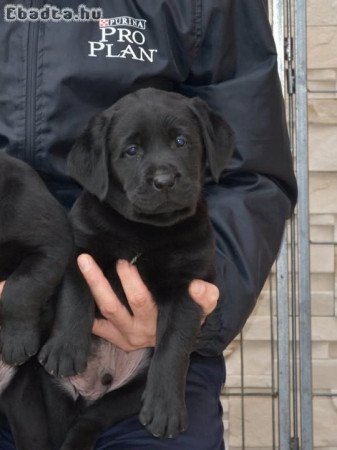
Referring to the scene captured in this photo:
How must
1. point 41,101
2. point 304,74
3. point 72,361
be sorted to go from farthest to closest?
point 304,74 → point 41,101 → point 72,361

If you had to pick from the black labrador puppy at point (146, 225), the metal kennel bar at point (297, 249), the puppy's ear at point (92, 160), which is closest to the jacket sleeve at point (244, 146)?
the black labrador puppy at point (146, 225)

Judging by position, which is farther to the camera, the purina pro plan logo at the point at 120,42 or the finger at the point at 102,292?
the purina pro plan logo at the point at 120,42

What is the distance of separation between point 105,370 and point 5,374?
0.72ft

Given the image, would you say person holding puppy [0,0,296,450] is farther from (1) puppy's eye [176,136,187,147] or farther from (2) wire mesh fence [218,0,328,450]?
(2) wire mesh fence [218,0,328,450]

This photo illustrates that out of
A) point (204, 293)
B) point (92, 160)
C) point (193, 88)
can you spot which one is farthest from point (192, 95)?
point (204, 293)

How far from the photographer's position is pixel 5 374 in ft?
6.93

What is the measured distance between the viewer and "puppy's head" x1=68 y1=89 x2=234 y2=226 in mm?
2049

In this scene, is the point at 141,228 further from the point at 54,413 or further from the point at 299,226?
the point at 299,226

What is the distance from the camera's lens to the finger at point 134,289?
6.75 ft

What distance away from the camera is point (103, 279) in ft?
6.67

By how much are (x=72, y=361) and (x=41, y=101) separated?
612 mm

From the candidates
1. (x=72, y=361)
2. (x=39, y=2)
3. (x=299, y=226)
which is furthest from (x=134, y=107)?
(x=299, y=226)

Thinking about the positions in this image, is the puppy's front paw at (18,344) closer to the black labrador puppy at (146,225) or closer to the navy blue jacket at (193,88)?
the black labrador puppy at (146,225)

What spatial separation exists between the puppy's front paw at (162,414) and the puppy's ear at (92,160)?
0.44 metres
